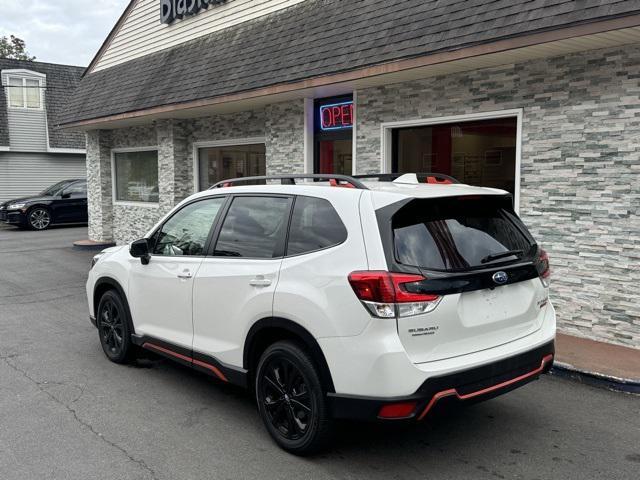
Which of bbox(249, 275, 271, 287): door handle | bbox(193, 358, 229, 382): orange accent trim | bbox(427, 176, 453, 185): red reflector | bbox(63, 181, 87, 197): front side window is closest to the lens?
bbox(249, 275, 271, 287): door handle

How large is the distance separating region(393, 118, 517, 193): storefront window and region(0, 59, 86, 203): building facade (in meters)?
20.4

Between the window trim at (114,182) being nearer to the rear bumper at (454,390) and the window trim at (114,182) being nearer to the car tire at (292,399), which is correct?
the car tire at (292,399)

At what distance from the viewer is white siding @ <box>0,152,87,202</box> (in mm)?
24953

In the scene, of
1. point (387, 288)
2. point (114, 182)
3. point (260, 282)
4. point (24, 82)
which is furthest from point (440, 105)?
point (24, 82)

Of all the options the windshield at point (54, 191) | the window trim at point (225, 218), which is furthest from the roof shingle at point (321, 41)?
the windshield at point (54, 191)

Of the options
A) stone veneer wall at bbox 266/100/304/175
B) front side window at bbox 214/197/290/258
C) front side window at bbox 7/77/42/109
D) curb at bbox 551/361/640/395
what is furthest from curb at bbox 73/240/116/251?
front side window at bbox 7/77/42/109

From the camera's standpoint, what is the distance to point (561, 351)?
5.89m

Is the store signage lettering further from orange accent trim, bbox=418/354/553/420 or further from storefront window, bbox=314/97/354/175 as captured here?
orange accent trim, bbox=418/354/553/420

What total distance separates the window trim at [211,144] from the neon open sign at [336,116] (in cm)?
153

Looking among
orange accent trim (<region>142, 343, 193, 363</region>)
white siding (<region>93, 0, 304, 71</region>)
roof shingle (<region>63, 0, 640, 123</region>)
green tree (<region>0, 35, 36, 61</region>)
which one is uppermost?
green tree (<region>0, 35, 36, 61</region>)

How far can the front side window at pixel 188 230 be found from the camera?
4.74m

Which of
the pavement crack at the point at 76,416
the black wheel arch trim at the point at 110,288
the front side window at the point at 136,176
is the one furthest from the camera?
Result: the front side window at the point at 136,176

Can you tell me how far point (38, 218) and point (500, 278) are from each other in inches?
769

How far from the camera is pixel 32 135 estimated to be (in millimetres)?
25406
